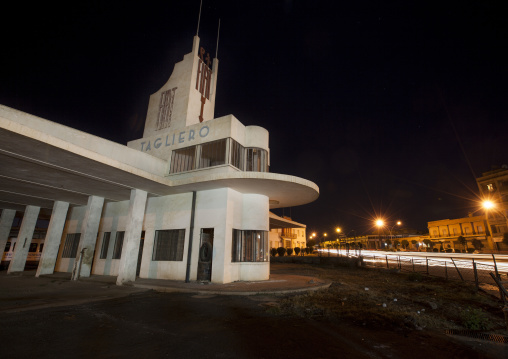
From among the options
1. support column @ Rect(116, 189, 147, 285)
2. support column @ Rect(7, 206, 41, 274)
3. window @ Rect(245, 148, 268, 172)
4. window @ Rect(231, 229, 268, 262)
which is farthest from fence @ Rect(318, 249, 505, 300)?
support column @ Rect(7, 206, 41, 274)

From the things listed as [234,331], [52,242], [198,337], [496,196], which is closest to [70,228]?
[52,242]

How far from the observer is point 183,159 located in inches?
579

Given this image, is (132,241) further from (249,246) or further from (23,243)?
(23,243)

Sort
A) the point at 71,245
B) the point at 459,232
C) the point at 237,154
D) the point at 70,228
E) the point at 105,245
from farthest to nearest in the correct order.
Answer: the point at 459,232 → the point at 70,228 → the point at 71,245 → the point at 105,245 → the point at 237,154

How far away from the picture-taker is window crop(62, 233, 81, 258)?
16.8 metres

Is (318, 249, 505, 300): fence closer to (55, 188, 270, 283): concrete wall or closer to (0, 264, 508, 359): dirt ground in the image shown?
(0, 264, 508, 359): dirt ground

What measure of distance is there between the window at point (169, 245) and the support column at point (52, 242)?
7.06 meters

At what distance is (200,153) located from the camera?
13828mm

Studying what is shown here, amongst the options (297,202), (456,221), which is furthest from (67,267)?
(456,221)

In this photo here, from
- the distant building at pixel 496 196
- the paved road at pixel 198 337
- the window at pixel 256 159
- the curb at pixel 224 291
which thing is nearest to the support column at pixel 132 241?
the curb at pixel 224 291

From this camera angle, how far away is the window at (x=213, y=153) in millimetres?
13367

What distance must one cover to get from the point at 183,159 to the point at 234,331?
11.4 metres

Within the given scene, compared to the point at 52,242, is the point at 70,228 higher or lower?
higher

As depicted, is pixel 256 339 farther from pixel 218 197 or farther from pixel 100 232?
pixel 100 232
